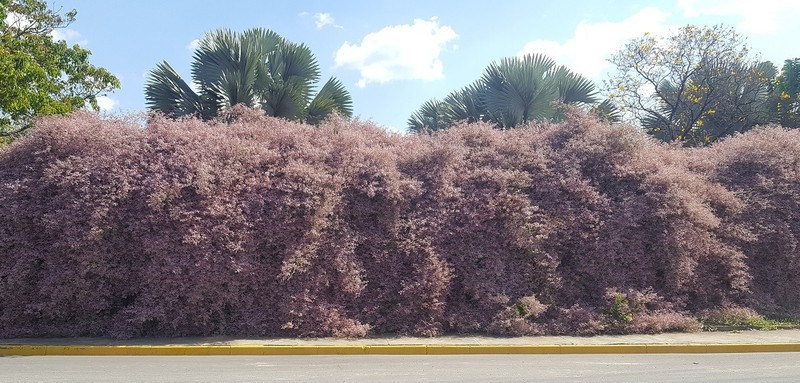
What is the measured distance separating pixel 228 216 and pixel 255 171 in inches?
41.7

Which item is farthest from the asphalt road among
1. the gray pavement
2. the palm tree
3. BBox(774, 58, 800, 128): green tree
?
BBox(774, 58, 800, 128): green tree

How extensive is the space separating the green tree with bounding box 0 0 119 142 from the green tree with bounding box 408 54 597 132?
32.4 ft

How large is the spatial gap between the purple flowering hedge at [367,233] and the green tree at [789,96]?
8.94 m

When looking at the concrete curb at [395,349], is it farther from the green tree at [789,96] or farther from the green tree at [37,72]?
the green tree at [789,96]

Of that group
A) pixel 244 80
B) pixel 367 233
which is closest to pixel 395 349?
pixel 367 233

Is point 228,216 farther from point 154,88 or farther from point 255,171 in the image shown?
point 154,88

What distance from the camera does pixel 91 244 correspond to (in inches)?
397

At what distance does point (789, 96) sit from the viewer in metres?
20.7

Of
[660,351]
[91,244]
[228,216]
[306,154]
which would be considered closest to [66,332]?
[91,244]

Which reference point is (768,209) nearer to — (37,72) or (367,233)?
(367,233)

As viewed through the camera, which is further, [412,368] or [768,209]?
[768,209]

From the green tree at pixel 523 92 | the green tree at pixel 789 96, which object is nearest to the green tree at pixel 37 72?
the green tree at pixel 523 92

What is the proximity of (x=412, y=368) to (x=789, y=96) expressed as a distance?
750 inches

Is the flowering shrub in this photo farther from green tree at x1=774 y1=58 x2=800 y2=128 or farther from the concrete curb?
green tree at x1=774 y1=58 x2=800 y2=128
